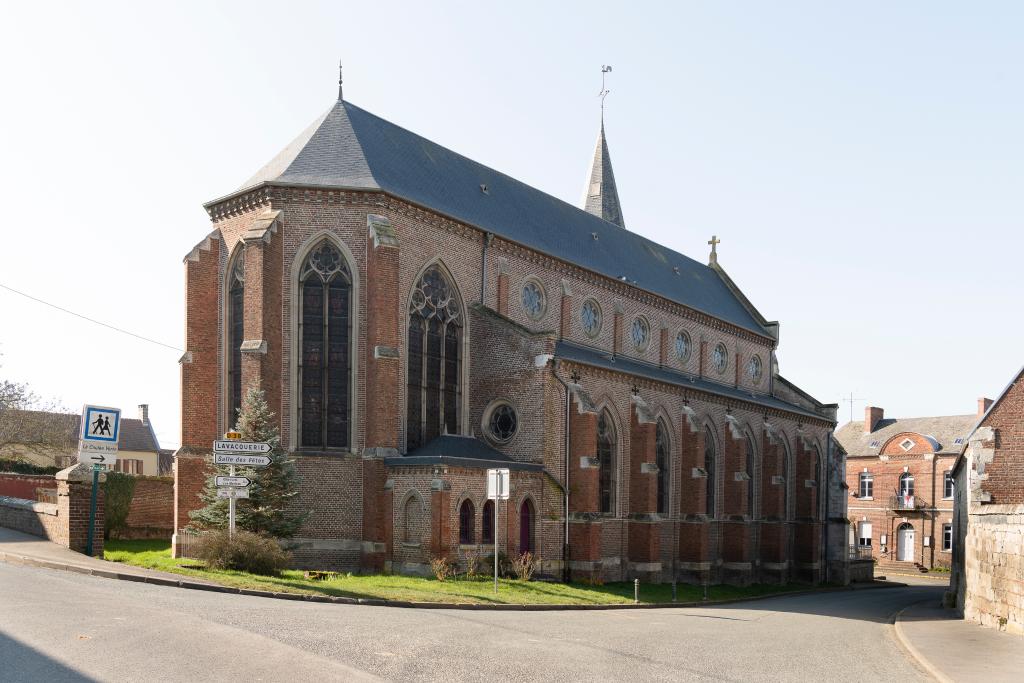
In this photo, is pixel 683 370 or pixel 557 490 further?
pixel 683 370

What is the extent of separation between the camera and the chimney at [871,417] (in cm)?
6562

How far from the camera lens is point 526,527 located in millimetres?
27766

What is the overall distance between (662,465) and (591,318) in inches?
248

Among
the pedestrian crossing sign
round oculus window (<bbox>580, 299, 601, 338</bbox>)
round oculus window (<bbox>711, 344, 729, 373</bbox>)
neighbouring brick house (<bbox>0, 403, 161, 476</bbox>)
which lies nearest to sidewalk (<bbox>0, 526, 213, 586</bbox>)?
the pedestrian crossing sign

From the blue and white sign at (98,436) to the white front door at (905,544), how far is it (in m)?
54.6

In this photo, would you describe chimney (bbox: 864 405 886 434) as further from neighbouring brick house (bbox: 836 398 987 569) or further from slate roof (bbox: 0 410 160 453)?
slate roof (bbox: 0 410 160 453)

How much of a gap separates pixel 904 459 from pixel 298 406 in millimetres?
47476

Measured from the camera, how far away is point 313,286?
26.7 metres

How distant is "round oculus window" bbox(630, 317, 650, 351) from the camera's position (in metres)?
39.6

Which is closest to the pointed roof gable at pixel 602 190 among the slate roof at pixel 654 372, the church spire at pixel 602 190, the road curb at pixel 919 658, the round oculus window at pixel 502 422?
the church spire at pixel 602 190

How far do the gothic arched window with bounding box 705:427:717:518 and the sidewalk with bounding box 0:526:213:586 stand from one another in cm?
2523

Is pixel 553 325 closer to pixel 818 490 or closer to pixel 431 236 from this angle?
pixel 431 236

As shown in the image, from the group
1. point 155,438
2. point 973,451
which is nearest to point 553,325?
point 973,451

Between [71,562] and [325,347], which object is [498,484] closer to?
[325,347]
